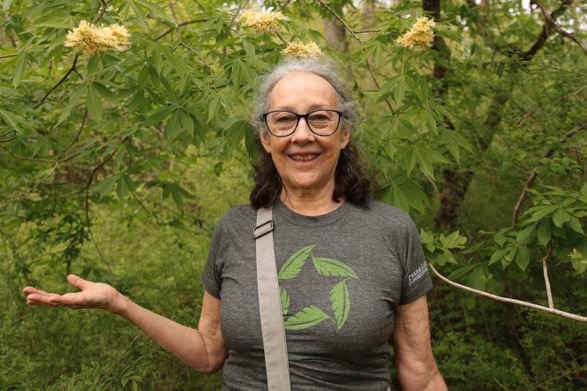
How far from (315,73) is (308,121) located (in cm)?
19

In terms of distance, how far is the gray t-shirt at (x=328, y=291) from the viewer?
5.48 feet

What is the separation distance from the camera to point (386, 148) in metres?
2.35

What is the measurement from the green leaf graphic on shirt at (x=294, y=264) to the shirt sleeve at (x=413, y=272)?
0.95 feet

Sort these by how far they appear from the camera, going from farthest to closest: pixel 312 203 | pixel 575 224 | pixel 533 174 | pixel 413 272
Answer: pixel 533 174, pixel 575 224, pixel 312 203, pixel 413 272

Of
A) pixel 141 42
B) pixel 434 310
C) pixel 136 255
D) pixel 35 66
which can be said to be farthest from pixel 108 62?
pixel 136 255

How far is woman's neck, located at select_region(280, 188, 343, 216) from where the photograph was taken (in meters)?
1.88

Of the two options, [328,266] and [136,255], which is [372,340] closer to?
[328,266]

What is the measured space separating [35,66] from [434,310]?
9.70 ft

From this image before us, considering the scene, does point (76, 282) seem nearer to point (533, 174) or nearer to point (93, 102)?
point (93, 102)

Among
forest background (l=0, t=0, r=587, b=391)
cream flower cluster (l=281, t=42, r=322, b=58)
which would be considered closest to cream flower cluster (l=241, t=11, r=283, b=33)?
forest background (l=0, t=0, r=587, b=391)

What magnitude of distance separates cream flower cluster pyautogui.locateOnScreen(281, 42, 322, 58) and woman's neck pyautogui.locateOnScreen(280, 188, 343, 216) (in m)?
0.51

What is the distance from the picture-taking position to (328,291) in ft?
5.53

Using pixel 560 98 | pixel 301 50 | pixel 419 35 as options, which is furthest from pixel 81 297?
pixel 560 98

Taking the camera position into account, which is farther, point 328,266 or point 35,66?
point 35,66
